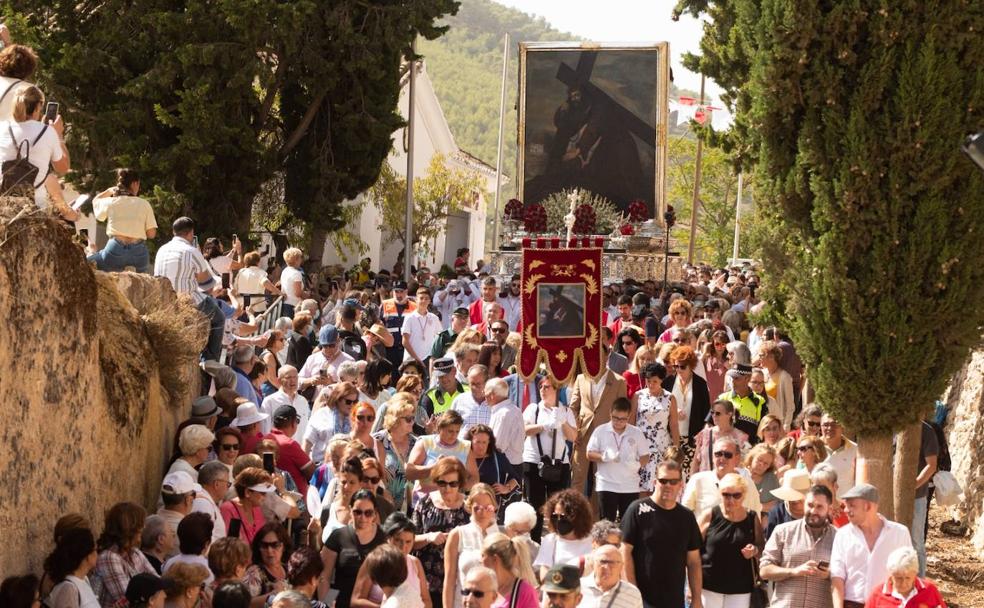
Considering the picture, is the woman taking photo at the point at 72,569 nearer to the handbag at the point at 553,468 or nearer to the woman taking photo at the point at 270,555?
the woman taking photo at the point at 270,555

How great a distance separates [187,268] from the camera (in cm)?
1214

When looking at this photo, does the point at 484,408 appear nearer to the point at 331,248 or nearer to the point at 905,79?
the point at 905,79

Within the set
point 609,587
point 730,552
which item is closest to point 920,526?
point 730,552

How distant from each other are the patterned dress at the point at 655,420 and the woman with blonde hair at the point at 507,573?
4539mm

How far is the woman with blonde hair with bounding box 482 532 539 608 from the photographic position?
7.98 metres

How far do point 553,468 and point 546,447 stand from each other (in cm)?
22

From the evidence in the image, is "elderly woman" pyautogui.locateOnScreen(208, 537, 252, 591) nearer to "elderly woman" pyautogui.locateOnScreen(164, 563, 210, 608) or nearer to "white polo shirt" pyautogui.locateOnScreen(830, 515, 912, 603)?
"elderly woman" pyautogui.locateOnScreen(164, 563, 210, 608)

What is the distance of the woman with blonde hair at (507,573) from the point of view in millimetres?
7979

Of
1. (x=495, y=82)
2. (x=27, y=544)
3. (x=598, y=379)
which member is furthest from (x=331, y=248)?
(x=495, y=82)

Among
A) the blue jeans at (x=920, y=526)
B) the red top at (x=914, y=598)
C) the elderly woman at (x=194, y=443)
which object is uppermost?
the elderly woman at (x=194, y=443)

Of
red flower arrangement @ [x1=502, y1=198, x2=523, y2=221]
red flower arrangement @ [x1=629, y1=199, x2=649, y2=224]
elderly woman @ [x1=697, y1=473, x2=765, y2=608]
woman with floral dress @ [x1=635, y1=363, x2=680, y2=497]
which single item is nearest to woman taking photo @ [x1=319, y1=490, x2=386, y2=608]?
elderly woman @ [x1=697, y1=473, x2=765, y2=608]

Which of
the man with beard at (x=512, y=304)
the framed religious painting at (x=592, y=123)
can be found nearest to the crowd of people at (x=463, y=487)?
the man with beard at (x=512, y=304)

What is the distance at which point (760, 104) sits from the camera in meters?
11.8

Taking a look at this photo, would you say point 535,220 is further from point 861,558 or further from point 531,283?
point 861,558
